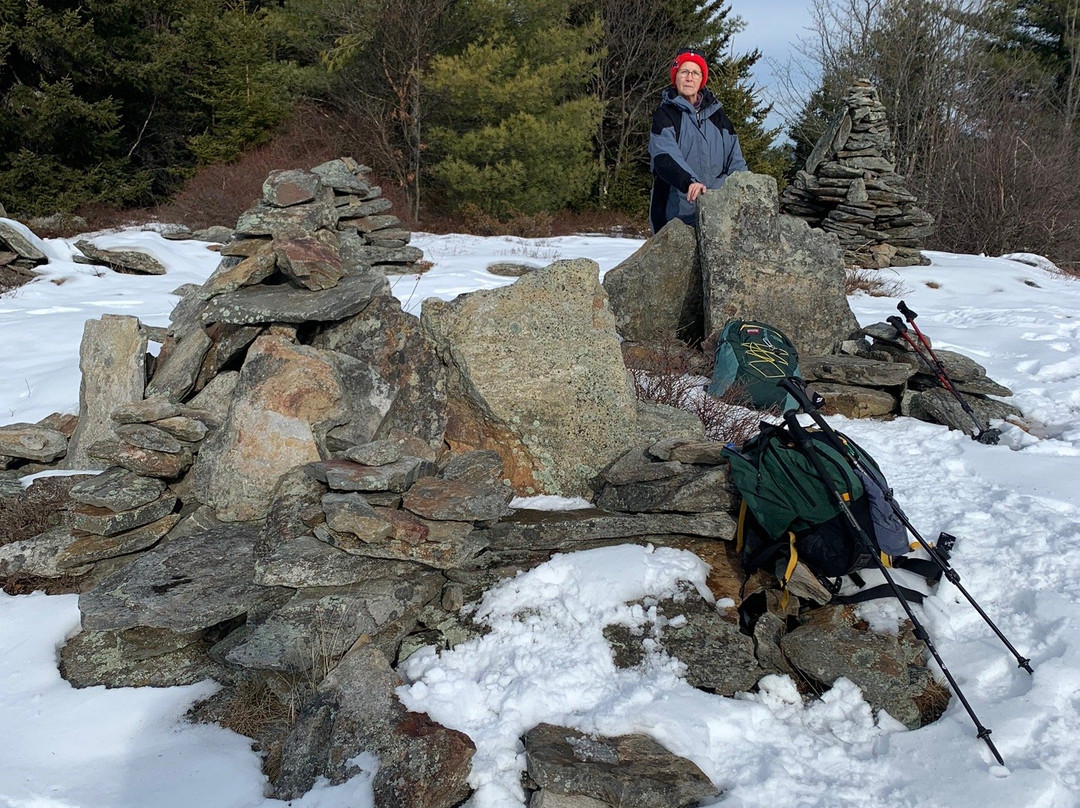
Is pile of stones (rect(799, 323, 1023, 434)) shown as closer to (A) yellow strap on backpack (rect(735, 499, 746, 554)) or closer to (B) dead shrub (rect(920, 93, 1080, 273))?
(A) yellow strap on backpack (rect(735, 499, 746, 554))

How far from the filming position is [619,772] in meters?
2.55

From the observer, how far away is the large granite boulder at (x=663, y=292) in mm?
6512

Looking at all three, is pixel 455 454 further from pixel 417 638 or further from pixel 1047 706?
pixel 1047 706

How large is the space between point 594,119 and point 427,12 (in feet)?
16.4

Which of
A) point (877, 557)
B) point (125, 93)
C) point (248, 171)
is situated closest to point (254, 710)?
point (877, 557)

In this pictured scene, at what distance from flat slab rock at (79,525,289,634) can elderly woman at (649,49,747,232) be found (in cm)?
472

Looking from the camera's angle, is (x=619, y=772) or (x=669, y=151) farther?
(x=669, y=151)

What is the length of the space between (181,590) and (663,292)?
4.52 meters

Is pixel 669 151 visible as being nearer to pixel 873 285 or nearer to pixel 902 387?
pixel 902 387

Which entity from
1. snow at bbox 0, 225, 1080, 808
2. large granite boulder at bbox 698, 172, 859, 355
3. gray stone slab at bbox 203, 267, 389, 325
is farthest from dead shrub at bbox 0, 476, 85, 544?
large granite boulder at bbox 698, 172, 859, 355

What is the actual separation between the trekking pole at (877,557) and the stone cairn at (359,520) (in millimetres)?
163

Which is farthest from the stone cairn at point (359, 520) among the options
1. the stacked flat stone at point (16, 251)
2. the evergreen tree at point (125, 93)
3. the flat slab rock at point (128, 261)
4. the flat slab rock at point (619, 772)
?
the evergreen tree at point (125, 93)

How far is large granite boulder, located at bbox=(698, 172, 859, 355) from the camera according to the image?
616 centimetres

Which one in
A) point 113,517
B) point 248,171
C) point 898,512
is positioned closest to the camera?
point 898,512
